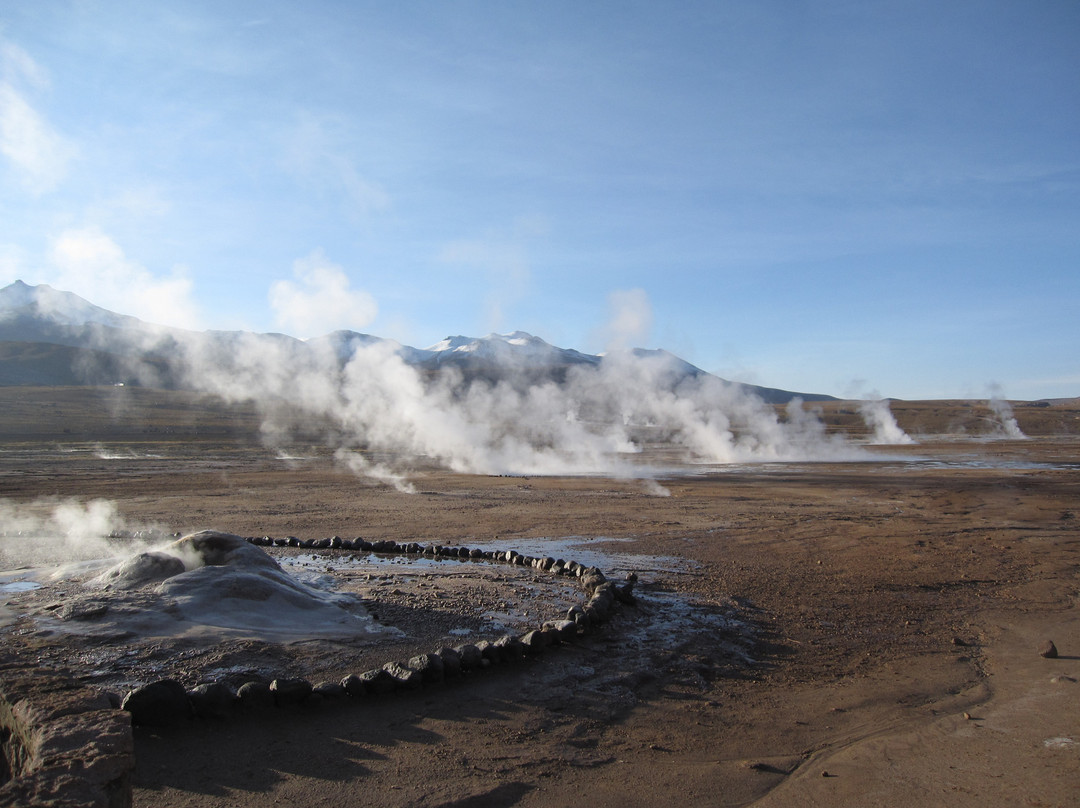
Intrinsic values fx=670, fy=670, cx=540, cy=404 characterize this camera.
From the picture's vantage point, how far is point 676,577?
13148mm

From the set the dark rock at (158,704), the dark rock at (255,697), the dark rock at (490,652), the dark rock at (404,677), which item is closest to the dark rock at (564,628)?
the dark rock at (490,652)

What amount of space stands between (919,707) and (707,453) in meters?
51.7

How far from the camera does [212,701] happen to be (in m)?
6.58

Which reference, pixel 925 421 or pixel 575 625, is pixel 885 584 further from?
pixel 925 421

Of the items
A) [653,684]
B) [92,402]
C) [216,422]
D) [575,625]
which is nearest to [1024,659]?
[653,684]

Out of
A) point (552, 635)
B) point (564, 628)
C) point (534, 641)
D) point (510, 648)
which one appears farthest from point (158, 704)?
point (564, 628)

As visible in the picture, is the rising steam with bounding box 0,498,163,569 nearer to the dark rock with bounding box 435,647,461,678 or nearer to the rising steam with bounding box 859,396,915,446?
the dark rock with bounding box 435,647,461,678

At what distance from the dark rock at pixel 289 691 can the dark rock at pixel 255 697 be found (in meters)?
0.06

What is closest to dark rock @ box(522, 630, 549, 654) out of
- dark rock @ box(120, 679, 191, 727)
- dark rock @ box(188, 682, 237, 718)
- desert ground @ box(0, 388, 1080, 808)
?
desert ground @ box(0, 388, 1080, 808)

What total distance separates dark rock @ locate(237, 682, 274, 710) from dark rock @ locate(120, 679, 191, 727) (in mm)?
479

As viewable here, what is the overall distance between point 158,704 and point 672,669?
5.50m

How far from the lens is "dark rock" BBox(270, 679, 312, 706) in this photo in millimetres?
6762

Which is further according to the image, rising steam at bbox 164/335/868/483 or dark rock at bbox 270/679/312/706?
rising steam at bbox 164/335/868/483

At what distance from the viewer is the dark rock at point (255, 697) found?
670 centimetres
